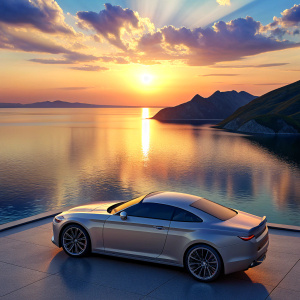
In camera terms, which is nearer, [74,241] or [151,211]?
[151,211]

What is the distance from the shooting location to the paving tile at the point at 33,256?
8.46 m

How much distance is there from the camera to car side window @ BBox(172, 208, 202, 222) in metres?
8.05

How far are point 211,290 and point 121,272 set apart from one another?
2.02 m

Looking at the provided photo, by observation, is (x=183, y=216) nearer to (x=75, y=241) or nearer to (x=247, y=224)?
(x=247, y=224)

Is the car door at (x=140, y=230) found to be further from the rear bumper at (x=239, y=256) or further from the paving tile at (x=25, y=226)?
the paving tile at (x=25, y=226)

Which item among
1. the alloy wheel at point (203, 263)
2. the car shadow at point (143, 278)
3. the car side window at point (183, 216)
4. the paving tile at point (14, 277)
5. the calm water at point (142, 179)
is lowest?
the calm water at point (142, 179)

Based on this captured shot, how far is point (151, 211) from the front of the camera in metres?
8.45

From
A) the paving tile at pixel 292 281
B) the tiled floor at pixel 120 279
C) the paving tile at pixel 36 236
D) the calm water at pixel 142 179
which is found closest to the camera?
the tiled floor at pixel 120 279

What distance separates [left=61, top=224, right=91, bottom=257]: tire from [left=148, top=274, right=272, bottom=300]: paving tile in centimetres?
233

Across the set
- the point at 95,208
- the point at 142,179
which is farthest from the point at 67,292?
the point at 142,179

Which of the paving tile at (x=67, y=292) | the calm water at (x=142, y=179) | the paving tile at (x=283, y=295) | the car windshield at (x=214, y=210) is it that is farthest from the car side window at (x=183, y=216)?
the calm water at (x=142, y=179)

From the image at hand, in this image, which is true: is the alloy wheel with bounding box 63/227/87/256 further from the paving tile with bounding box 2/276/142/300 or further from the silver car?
the paving tile with bounding box 2/276/142/300

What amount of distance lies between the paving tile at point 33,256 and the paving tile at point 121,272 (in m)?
0.29

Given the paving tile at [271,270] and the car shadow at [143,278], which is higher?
the car shadow at [143,278]
